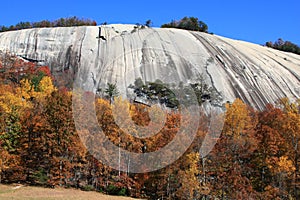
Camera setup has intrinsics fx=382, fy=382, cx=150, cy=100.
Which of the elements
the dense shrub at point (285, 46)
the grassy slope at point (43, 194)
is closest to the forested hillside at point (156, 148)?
the grassy slope at point (43, 194)

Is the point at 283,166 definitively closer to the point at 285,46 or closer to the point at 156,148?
the point at 156,148

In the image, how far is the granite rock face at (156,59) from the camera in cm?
5053

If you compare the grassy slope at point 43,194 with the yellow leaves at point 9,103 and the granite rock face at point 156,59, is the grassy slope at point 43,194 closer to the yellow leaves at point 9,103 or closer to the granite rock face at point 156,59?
the yellow leaves at point 9,103

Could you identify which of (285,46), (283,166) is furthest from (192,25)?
(283,166)

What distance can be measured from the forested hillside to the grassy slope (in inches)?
53.2

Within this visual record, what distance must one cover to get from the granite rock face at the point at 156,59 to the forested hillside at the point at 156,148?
17695 mm

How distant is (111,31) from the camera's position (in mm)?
59562

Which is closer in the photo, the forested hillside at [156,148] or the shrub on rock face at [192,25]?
the forested hillside at [156,148]

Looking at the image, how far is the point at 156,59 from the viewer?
53.0m

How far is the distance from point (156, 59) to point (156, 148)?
26.8m

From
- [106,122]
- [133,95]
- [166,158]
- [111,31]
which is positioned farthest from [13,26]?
[166,158]

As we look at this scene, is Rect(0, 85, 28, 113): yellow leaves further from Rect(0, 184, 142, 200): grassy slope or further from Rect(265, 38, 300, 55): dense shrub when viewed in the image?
Rect(265, 38, 300, 55): dense shrub

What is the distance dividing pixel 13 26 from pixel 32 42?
23657 mm

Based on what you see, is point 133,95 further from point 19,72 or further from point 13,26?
point 13,26
